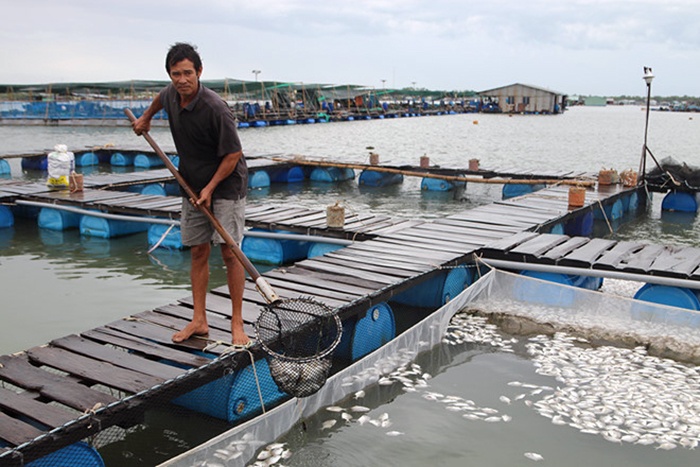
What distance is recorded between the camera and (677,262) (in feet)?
30.2

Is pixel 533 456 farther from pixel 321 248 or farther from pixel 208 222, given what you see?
pixel 321 248

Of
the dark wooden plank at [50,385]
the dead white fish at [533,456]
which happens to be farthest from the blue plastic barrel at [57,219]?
the dead white fish at [533,456]

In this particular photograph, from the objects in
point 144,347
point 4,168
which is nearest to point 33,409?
point 144,347

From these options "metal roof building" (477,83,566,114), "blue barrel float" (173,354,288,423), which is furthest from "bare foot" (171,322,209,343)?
"metal roof building" (477,83,566,114)

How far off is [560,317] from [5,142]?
133 feet

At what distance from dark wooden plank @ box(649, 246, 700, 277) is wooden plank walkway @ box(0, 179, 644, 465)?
213 centimetres

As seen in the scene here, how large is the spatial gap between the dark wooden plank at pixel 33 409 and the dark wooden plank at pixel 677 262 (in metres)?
7.54

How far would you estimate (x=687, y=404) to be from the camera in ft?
20.9

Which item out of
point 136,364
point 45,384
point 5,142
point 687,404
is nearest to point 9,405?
point 45,384

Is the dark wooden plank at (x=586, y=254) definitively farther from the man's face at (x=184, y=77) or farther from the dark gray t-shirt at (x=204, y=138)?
the man's face at (x=184, y=77)

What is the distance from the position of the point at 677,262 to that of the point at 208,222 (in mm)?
6983

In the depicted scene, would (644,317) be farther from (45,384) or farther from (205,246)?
(45,384)

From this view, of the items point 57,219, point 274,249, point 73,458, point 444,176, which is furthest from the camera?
point 444,176

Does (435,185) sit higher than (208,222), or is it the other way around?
(208,222)
